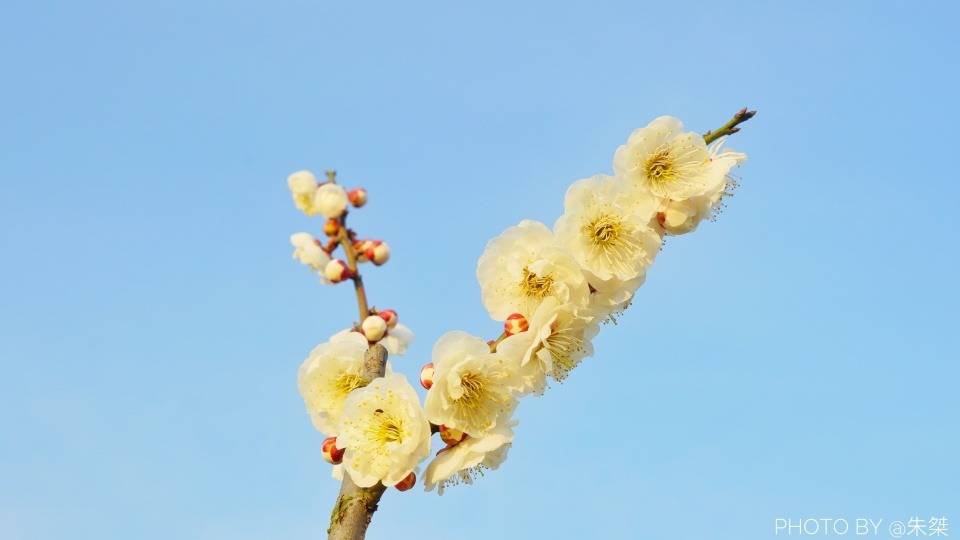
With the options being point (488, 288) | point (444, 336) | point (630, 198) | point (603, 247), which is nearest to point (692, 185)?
point (630, 198)

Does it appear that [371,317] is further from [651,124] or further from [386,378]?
[651,124]

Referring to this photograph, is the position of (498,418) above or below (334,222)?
below

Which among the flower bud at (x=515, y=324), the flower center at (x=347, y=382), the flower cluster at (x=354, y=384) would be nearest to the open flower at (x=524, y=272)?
the flower bud at (x=515, y=324)

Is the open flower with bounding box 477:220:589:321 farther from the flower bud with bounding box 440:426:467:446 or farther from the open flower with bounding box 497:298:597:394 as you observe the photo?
the flower bud with bounding box 440:426:467:446

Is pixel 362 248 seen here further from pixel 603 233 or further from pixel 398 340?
pixel 603 233

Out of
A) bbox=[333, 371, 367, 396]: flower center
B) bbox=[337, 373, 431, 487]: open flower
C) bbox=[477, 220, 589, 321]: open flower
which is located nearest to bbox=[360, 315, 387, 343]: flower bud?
bbox=[337, 373, 431, 487]: open flower

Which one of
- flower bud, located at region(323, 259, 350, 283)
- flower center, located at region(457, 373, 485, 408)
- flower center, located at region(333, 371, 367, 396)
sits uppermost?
flower bud, located at region(323, 259, 350, 283)
